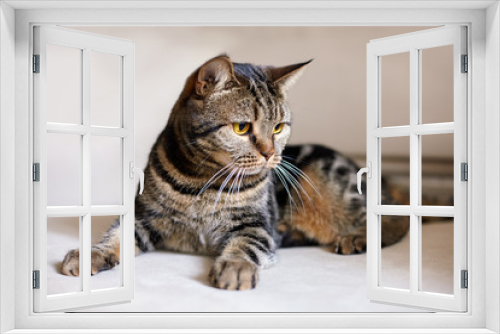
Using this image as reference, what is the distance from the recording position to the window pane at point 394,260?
2119 mm

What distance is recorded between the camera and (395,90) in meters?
3.61

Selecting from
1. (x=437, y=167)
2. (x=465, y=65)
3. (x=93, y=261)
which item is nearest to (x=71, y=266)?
(x=93, y=261)

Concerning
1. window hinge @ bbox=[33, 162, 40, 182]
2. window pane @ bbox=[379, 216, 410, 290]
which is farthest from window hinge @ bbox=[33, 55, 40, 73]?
window pane @ bbox=[379, 216, 410, 290]

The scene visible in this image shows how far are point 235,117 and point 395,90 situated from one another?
169 cm

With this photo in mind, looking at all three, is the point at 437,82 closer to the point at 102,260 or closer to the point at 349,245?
the point at 349,245

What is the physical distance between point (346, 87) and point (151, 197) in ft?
6.09

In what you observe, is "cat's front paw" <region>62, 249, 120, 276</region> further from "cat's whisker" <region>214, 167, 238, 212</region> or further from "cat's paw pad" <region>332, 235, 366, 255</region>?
"cat's paw pad" <region>332, 235, 366, 255</region>

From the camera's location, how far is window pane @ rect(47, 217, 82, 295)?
188cm

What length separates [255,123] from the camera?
2.43 meters

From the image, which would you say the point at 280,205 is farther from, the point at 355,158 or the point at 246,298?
the point at 246,298

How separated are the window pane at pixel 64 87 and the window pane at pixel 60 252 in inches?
23.7

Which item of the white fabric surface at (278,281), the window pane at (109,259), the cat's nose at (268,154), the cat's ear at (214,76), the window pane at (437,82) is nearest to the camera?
the white fabric surface at (278,281)

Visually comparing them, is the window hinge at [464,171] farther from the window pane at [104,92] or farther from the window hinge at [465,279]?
the window pane at [104,92]

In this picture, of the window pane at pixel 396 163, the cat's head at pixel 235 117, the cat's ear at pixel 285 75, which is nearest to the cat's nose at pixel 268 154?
the cat's head at pixel 235 117
